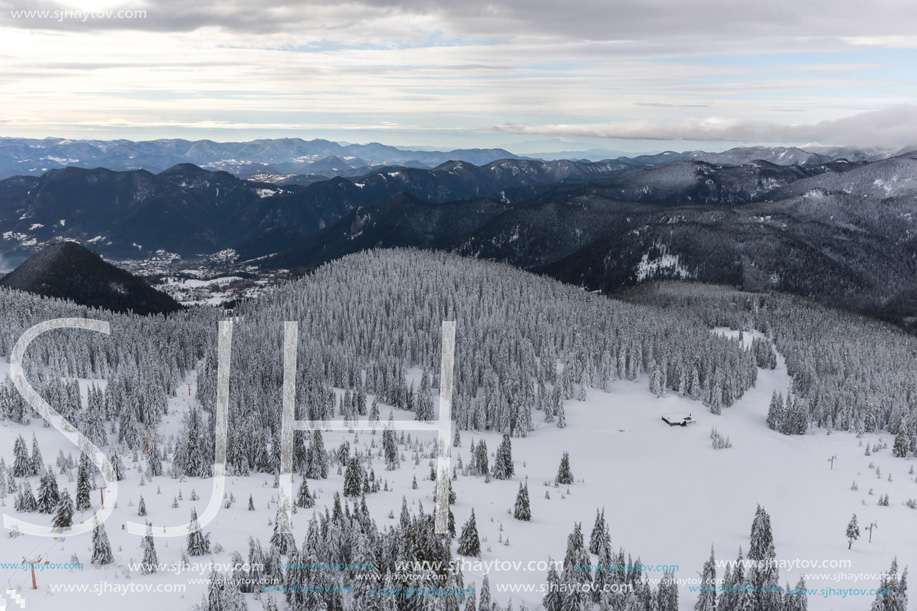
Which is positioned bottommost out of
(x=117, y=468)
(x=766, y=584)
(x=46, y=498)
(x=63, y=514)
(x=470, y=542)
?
(x=470, y=542)

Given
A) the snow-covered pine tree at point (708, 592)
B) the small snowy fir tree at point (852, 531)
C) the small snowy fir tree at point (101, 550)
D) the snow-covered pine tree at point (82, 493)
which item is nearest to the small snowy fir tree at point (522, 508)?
the snow-covered pine tree at point (708, 592)

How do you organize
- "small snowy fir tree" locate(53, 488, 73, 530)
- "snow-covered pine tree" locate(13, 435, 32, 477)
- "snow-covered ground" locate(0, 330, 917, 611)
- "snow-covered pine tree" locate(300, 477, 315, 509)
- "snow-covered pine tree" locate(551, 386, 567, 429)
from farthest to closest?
"snow-covered pine tree" locate(551, 386, 567, 429) → "snow-covered pine tree" locate(13, 435, 32, 477) → "snow-covered pine tree" locate(300, 477, 315, 509) → "small snowy fir tree" locate(53, 488, 73, 530) → "snow-covered ground" locate(0, 330, 917, 611)

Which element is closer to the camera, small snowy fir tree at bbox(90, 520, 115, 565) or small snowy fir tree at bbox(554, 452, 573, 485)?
small snowy fir tree at bbox(90, 520, 115, 565)

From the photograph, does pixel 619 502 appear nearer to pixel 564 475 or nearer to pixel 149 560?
pixel 564 475

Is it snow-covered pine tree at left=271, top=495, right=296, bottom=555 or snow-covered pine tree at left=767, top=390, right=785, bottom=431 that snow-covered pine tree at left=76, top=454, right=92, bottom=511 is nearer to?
snow-covered pine tree at left=271, top=495, right=296, bottom=555

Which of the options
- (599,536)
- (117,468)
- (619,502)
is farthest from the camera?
(619,502)

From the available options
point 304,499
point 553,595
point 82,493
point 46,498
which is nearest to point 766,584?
point 553,595

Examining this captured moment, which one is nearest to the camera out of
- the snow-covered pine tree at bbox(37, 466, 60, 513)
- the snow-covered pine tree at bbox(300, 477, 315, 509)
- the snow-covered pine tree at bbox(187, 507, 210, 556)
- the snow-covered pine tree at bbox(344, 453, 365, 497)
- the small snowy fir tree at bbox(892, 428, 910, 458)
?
the snow-covered pine tree at bbox(187, 507, 210, 556)

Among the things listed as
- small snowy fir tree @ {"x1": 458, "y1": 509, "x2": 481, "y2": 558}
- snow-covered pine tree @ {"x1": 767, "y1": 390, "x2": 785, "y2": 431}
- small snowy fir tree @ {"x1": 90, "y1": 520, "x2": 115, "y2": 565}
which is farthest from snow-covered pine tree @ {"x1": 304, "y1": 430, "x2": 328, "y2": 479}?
snow-covered pine tree @ {"x1": 767, "y1": 390, "x2": 785, "y2": 431}

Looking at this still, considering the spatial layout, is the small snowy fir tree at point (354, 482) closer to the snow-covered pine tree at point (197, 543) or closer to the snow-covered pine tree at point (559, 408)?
the snow-covered pine tree at point (197, 543)
